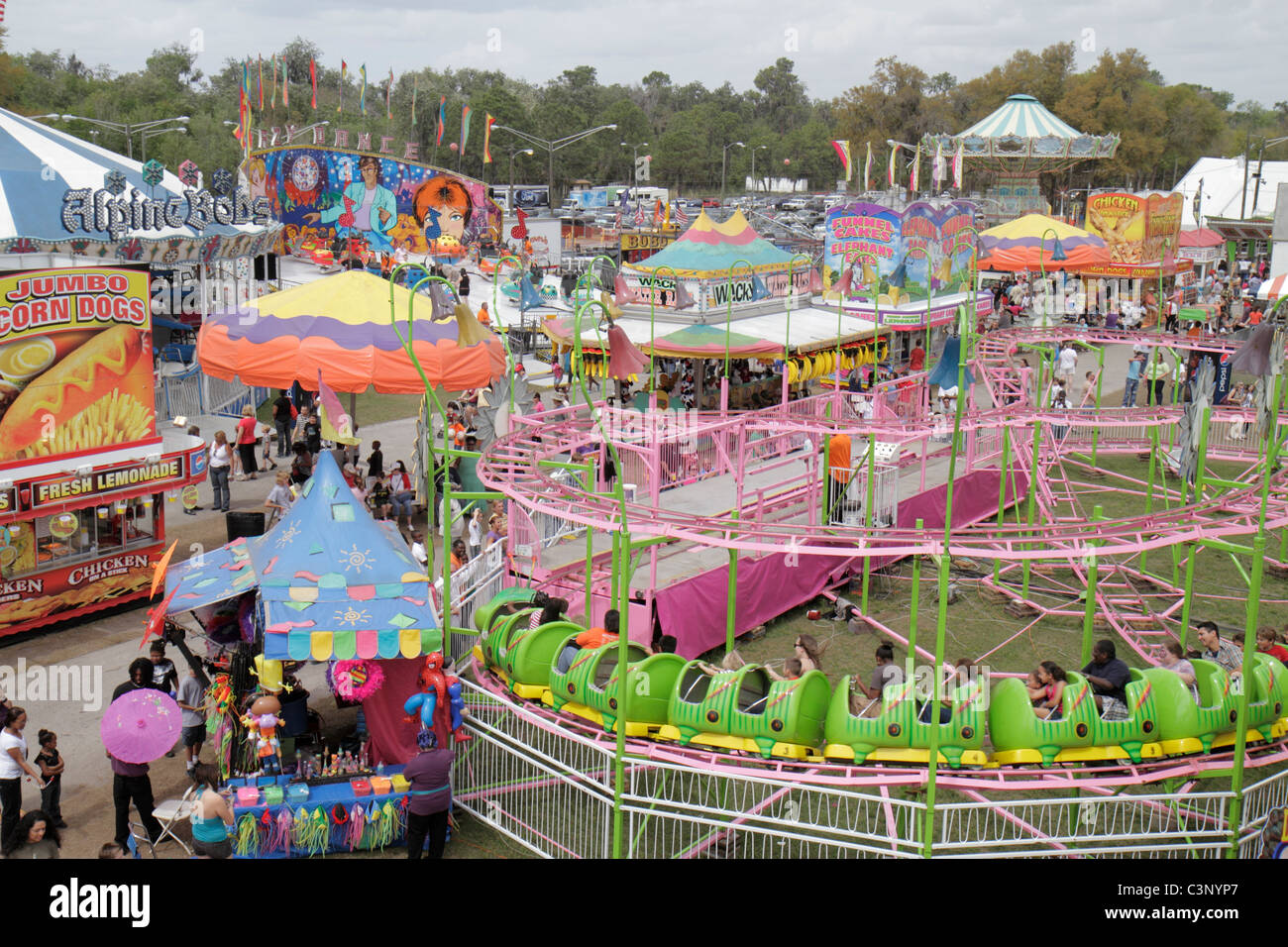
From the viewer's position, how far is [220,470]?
20141 millimetres

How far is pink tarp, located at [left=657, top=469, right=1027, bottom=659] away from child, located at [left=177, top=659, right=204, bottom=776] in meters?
5.29

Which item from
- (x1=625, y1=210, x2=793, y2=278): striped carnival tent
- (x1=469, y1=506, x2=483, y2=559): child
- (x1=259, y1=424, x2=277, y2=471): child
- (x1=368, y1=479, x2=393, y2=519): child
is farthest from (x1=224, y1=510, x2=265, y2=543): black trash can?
(x1=625, y1=210, x2=793, y2=278): striped carnival tent

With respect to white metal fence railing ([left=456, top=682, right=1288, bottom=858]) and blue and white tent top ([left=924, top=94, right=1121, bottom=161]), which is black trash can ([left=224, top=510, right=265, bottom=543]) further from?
blue and white tent top ([left=924, top=94, right=1121, bottom=161])

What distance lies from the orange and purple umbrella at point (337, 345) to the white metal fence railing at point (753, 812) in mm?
7801

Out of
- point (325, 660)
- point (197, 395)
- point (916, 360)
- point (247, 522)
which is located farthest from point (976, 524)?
point (197, 395)

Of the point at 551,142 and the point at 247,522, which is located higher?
the point at 551,142

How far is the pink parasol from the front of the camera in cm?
1005

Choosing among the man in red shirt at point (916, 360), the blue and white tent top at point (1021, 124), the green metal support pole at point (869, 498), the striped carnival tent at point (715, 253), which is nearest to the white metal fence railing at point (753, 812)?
the green metal support pole at point (869, 498)

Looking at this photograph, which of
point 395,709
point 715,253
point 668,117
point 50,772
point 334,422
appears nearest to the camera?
point 50,772

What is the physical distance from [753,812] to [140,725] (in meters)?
5.01

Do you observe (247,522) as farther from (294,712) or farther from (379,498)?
(379,498)

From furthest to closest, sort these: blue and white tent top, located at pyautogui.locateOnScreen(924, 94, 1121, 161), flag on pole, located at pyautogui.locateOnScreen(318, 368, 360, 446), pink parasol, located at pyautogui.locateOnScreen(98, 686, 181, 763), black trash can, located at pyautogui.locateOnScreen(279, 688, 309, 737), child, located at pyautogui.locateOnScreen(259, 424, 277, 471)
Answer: blue and white tent top, located at pyautogui.locateOnScreen(924, 94, 1121, 161) → child, located at pyautogui.locateOnScreen(259, 424, 277, 471) → flag on pole, located at pyautogui.locateOnScreen(318, 368, 360, 446) → black trash can, located at pyautogui.locateOnScreen(279, 688, 309, 737) → pink parasol, located at pyautogui.locateOnScreen(98, 686, 181, 763)

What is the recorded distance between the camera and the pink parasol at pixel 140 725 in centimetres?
1005
